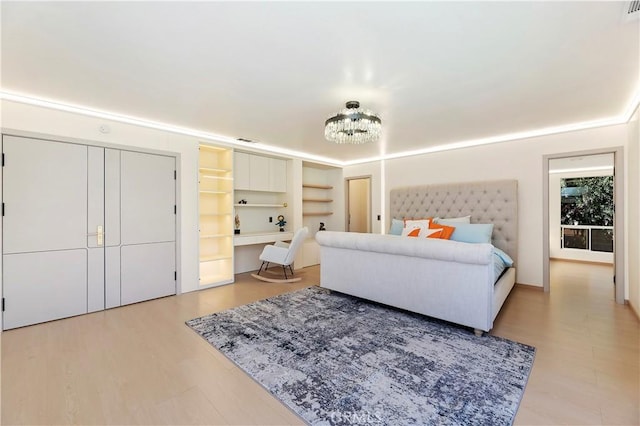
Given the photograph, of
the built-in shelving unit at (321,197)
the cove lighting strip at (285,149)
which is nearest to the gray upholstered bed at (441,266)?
the cove lighting strip at (285,149)

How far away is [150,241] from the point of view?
147 inches

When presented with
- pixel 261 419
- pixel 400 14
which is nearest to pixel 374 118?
pixel 400 14

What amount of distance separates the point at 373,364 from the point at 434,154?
13.5 ft

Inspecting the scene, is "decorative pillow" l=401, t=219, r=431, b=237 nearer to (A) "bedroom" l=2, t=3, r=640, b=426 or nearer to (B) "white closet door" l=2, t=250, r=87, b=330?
(A) "bedroom" l=2, t=3, r=640, b=426

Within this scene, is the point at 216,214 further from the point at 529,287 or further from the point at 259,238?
the point at 529,287

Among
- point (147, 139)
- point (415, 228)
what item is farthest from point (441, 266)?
point (147, 139)

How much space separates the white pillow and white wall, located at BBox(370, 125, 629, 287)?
1.09 meters

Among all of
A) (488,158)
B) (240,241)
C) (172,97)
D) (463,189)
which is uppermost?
(172,97)

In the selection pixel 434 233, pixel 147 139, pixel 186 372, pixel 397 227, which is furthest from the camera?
pixel 397 227

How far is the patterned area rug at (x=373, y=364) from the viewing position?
167cm

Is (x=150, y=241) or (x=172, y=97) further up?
(x=172, y=97)

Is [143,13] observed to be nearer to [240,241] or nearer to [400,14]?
[400,14]

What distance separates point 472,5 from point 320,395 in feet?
8.20

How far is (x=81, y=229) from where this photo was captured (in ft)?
10.6
